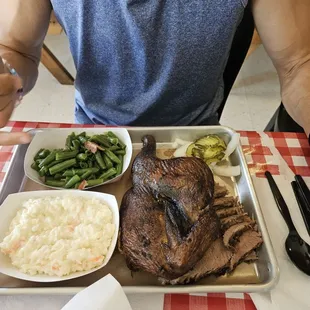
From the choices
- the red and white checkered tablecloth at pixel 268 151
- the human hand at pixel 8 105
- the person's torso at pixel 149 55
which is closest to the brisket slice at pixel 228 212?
the red and white checkered tablecloth at pixel 268 151

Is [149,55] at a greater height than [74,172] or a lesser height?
greater

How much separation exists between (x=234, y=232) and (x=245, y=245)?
0.05 meters

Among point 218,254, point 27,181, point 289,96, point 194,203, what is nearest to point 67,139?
point 27,181

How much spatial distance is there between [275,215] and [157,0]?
852 millimetres

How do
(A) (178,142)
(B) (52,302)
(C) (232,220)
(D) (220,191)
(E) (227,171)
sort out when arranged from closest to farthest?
(B) (52,302)
(C) (232,220)
(D) (220,191)
(E) (227,171)
(A) (178,142)

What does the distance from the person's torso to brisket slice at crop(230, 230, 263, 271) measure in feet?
2.31

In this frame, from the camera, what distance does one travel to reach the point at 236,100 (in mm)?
3396

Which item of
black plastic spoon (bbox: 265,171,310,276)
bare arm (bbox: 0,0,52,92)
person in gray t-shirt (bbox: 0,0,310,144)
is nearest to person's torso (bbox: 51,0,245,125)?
person in gray t-shirt (bbox: 0,0,310,144)

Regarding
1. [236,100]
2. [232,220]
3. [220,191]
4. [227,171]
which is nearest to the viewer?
[232,220]

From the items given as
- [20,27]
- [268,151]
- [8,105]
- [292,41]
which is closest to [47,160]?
[8,105]

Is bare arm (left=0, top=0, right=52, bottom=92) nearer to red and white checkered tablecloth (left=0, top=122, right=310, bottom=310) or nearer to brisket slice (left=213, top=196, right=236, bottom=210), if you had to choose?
red and white checkered tablecloth (left=0, top=122, right=310, bottom=310)

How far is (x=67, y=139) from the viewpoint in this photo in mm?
1381

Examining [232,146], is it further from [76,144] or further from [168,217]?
[76,144]

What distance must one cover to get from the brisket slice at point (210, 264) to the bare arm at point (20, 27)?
3.41ft
